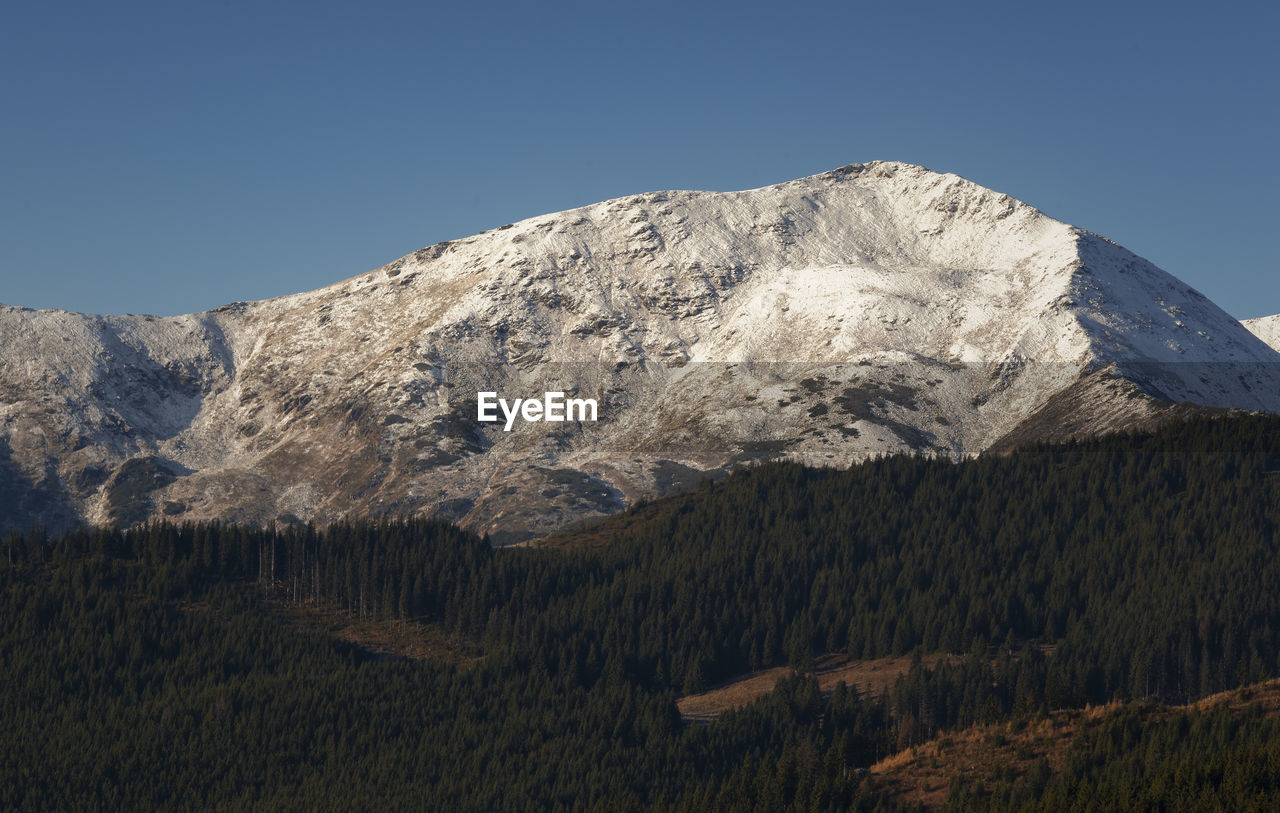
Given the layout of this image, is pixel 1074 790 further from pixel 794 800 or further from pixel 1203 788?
pixel 794 800

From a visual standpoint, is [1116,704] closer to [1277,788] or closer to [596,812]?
[1277,788]

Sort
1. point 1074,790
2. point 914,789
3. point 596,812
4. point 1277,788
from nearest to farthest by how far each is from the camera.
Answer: point 1277,788, point 1074,790, point 914,789, point 596,812

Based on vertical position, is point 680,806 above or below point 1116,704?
below

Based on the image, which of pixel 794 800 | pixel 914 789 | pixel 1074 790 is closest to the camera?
pixel 1074 790

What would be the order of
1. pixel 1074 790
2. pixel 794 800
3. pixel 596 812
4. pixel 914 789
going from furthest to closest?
pixel 596 812 < pixel 794 800 < pixel 914 789 < pixel 1074 790

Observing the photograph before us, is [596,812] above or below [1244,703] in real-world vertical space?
below

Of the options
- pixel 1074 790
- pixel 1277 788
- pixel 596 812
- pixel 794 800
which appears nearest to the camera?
pixel 1277 788

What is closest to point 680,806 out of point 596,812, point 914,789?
point 596,812

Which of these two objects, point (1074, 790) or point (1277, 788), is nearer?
point (1277, 788)

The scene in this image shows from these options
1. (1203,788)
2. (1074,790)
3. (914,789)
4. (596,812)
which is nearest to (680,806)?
(596,812)
